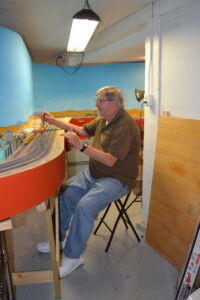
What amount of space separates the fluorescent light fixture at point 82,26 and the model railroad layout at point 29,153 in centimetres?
115

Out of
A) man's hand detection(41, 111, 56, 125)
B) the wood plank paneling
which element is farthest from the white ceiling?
the wood plank paneling

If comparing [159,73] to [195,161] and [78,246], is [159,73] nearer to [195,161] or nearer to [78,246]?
[195,161]

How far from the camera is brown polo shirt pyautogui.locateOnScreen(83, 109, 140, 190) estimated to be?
6.70 ft

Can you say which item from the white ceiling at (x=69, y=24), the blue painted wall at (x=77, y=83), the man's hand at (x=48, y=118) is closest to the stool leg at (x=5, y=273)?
the man's hand at (x=48, y=118)

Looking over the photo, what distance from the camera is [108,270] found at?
2125 millimetres

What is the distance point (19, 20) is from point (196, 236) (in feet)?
9.06

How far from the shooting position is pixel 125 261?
2.23 m

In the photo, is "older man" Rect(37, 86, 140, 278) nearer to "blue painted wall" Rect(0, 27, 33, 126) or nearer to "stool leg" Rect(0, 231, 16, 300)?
"stool leg" Rect(0, 231, 16, 300)

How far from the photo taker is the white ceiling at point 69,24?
2359 mm

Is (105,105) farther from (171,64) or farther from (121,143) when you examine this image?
(171,64)

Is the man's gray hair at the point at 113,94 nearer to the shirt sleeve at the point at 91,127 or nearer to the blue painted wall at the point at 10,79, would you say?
the shirt sleeve at the point at 91,127

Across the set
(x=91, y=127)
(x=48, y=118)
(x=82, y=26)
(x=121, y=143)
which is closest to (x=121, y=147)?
(x=121, y=143)

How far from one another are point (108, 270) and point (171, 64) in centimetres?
198

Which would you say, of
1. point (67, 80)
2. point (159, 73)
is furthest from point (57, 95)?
point (159, 73)
